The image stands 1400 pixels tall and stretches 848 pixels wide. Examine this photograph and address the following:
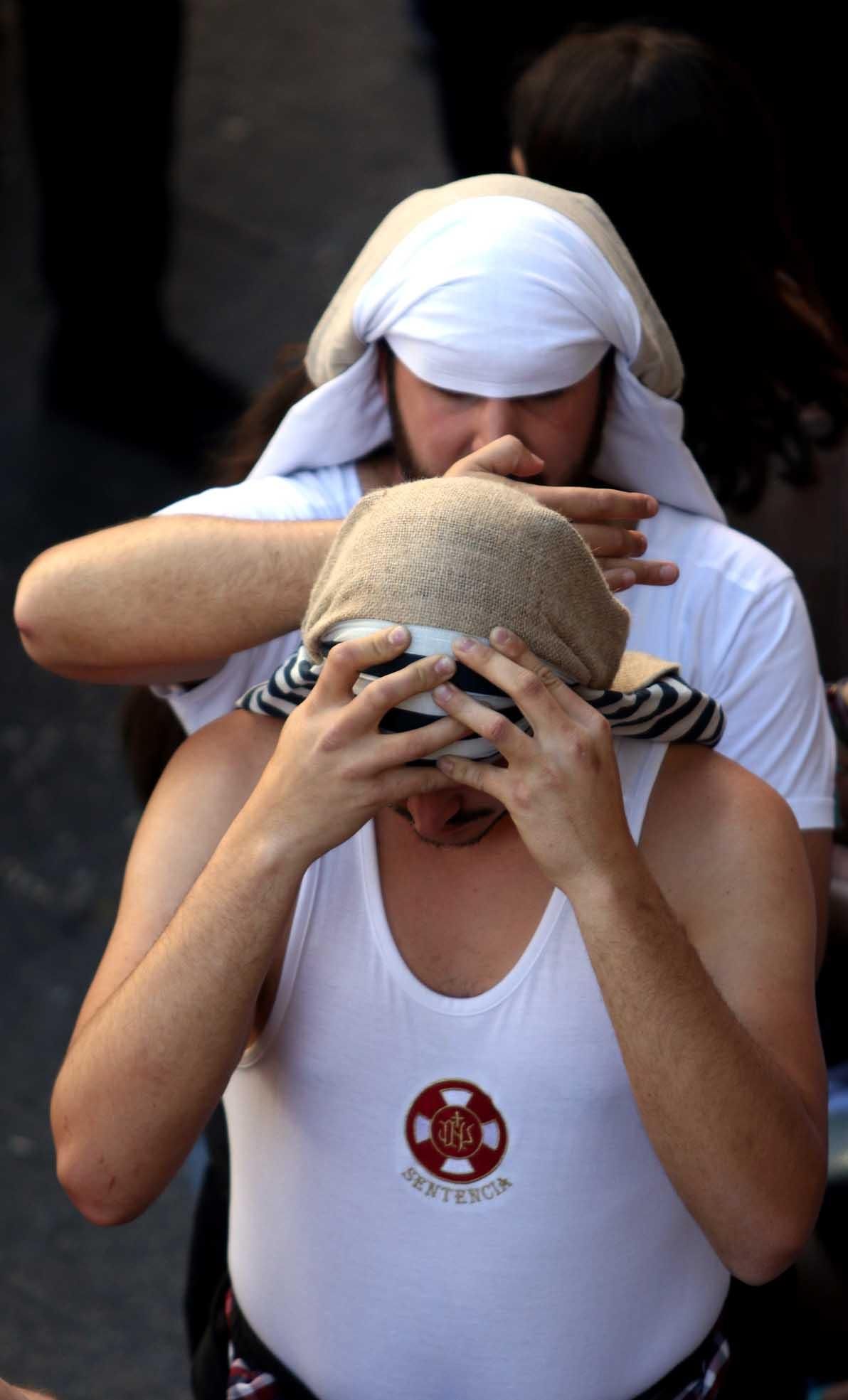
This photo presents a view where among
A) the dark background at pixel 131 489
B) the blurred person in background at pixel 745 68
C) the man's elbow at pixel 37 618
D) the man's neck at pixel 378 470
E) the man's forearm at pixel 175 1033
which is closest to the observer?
the man's forearm at pixel 175 1033

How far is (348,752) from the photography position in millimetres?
1546

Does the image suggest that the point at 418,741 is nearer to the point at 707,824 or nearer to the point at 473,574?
the point at 473,574

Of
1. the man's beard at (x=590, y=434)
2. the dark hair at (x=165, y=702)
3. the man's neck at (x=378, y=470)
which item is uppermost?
the man's beard at (x=590, y=434)

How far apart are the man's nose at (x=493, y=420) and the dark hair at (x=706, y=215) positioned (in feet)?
2.23

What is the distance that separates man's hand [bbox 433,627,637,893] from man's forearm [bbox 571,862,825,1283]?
0.14 feet

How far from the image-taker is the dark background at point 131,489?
296 centimetres

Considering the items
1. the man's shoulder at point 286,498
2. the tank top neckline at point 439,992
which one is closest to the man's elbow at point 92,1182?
the tank top neckline at point 439,992

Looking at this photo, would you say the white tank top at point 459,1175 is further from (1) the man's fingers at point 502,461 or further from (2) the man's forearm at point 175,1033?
(1) the man's fingers at point 502,461

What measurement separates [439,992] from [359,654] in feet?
1.44

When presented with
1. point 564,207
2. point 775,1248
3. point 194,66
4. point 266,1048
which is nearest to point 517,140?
point 564,207

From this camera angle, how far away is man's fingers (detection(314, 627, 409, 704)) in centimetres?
150

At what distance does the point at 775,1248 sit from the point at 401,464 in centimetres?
105

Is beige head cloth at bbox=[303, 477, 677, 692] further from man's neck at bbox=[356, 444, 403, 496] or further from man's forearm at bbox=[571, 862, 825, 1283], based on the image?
man's neck at bbox=[356, 444, 403, 496]

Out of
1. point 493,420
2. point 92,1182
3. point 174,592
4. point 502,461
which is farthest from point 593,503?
point 92,1182
